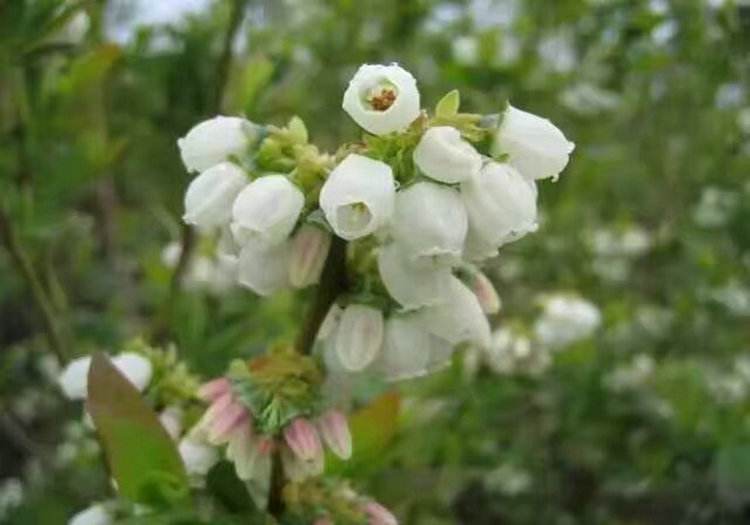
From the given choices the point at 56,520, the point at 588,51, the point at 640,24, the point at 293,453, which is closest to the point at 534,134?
the point at 293,453

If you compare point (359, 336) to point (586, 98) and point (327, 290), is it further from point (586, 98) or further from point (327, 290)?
point (586, 98)

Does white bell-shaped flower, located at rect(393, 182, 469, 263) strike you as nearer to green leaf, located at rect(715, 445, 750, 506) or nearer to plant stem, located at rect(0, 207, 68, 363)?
plant stem, located at rect(0, 207, 68, 363)

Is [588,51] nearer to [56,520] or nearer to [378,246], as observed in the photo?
[56,520]

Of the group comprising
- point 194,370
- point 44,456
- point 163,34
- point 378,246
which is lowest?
point 44,456

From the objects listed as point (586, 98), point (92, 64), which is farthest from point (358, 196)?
point (586, 98)

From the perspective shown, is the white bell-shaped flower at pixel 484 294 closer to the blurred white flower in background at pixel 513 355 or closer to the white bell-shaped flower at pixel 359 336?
the white bell-shaped flower at pixel 359 336

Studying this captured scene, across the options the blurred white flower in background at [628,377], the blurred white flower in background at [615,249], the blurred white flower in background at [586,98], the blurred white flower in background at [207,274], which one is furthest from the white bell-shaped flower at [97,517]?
the blurred white flower in background at [615,249]

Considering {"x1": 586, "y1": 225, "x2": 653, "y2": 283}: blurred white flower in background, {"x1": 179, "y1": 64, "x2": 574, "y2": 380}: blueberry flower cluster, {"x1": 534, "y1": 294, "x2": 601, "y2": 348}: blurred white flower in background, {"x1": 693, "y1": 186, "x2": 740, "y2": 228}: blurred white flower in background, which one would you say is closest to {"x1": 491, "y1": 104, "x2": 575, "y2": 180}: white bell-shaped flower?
{"x1": 179, "y1": 64, "x2": 574, "y2": 380}: blueberry flower cluster
